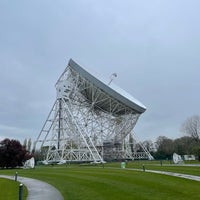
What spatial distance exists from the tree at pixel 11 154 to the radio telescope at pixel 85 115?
3.89m

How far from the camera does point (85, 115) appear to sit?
143 feet

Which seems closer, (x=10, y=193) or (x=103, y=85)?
(x=10, y=193)

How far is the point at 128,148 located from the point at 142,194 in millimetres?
42735

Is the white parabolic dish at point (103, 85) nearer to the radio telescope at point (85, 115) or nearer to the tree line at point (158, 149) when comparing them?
the radio telescope at point (85, 115)

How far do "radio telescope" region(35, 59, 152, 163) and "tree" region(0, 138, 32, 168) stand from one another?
12.8ft

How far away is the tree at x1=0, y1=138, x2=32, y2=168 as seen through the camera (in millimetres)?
38094

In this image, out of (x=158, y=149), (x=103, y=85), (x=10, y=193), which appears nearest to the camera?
(x=10, y=193)

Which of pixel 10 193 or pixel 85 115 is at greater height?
pixel 85 115

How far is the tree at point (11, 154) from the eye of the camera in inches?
1500

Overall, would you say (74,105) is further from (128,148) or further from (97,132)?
(128,148)

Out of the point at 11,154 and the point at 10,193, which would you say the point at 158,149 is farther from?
the point at 10,193

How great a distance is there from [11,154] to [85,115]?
1346 cm

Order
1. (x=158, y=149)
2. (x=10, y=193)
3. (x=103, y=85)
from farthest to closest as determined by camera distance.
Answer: (x=158, y=149) → (x=103, y=85) → (x=10, y=193)

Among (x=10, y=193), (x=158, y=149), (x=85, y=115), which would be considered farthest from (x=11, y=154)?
(x=158, y=149)
